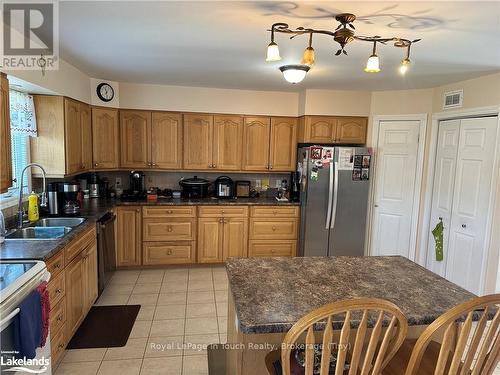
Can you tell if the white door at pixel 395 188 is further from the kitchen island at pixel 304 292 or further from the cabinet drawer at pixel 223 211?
the kitchen island at pixel 304 292

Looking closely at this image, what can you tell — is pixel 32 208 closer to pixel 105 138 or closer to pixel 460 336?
pixel 105 138

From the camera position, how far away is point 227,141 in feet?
15.1

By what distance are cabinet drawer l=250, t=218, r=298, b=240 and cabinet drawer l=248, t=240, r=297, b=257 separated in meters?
0.07

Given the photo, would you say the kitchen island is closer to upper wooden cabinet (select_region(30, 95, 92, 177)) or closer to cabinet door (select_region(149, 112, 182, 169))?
upper wooden cabinet (select_region(30, 95, 92, 177))

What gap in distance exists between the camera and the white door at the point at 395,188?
4305mm

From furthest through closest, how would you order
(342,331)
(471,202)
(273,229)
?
1. (273,229)
2. (471,202)
3. (342,331)

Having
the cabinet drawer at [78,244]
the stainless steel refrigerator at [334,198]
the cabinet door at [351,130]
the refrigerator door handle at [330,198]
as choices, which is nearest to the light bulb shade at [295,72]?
the stainless steel refrigerator at [334,198]

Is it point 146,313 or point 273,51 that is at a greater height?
point 273,51

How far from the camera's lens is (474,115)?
3.48m

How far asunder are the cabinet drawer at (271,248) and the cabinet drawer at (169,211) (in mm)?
897

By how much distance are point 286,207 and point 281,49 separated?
2.29 meters

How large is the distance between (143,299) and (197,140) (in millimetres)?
2086

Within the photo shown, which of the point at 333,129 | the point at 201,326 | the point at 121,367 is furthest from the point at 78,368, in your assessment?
the point at 333,129

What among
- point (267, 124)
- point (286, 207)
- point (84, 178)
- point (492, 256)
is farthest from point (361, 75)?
point (84, 178)
